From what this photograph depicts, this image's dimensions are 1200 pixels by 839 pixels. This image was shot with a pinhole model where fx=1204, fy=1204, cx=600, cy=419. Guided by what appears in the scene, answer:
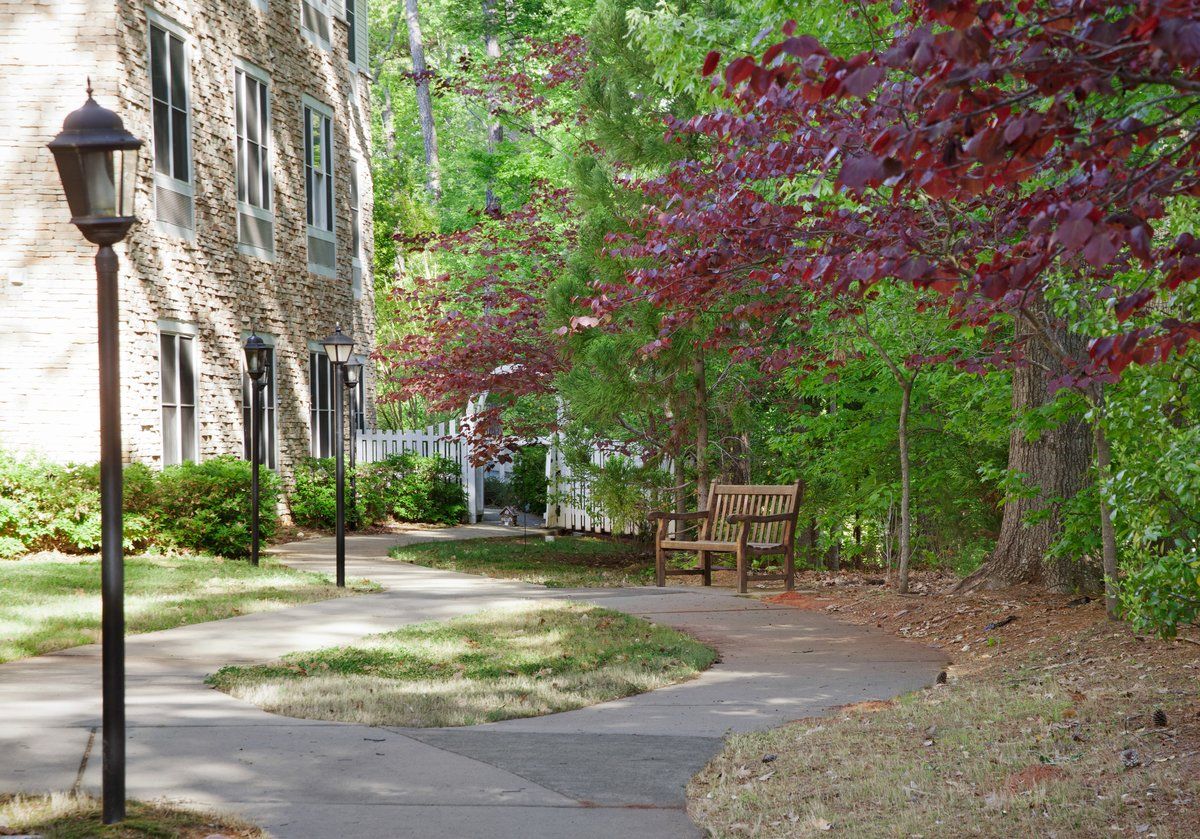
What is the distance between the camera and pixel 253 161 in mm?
17219

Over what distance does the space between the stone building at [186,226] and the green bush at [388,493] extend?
50cm

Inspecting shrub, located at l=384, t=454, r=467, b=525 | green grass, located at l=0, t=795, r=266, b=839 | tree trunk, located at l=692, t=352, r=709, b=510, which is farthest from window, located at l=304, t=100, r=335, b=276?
green grass, located at l=0, t=795, r=266, b=839

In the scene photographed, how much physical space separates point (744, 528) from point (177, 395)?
7477 mm

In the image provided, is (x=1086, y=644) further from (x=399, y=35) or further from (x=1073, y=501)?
(x=399, y=35)

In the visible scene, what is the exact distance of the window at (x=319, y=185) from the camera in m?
19.4

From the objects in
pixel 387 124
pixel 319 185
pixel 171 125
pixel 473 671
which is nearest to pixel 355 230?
pixel 319 185

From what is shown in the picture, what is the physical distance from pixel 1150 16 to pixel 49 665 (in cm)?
673

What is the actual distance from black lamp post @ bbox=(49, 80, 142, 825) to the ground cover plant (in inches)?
83.2

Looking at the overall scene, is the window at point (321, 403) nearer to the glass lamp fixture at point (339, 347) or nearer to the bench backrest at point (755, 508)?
the glass lamp fixture at point (339, 347)

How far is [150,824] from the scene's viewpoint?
12.9 ft

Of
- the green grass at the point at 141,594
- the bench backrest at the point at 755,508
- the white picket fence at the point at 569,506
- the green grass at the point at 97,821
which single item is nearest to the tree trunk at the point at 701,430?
the bench backrest at the point at 755,508

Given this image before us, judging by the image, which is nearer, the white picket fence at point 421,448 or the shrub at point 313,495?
the shrub at point 313,495

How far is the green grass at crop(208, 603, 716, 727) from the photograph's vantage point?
6.02 meters

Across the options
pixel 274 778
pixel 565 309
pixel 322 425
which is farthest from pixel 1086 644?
pixel 322 425
